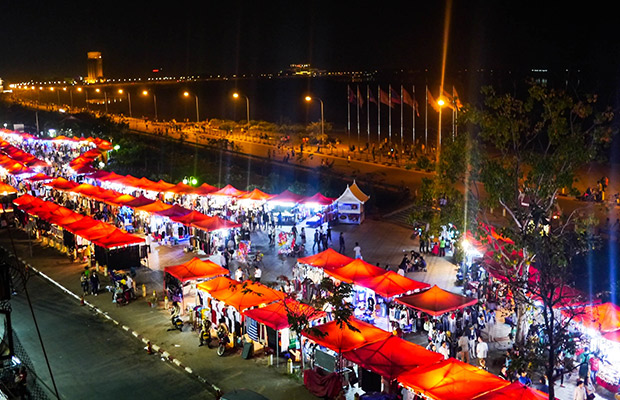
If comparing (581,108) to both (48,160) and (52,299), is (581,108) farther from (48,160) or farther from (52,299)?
(48,160)

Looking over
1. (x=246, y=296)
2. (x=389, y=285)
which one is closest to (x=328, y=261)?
(x=389, y=285)

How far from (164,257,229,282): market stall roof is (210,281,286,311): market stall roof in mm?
1973

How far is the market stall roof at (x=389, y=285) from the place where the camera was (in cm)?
1866

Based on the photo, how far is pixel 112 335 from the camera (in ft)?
62.0

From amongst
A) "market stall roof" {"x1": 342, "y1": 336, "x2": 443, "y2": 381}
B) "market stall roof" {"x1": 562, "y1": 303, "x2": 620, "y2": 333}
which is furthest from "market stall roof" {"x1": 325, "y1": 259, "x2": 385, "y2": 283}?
"market stall roof" {"x1": 562, "y1": 303, "x2": 620, "y2": 333}

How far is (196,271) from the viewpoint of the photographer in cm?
2041

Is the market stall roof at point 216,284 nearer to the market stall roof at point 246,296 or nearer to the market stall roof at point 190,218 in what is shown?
the market stall roof at point 246,296

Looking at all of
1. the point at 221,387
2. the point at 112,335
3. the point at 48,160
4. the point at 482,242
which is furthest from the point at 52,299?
the point at 48,160

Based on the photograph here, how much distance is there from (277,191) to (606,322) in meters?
29.4

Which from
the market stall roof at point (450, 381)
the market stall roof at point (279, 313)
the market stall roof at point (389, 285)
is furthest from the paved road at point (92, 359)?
the market stall roof at point (389, 285)

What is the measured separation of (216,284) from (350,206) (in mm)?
15159

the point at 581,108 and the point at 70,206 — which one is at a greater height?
the point at 581,108

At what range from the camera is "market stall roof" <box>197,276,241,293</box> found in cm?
1858

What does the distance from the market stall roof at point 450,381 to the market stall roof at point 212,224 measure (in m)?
15.2
